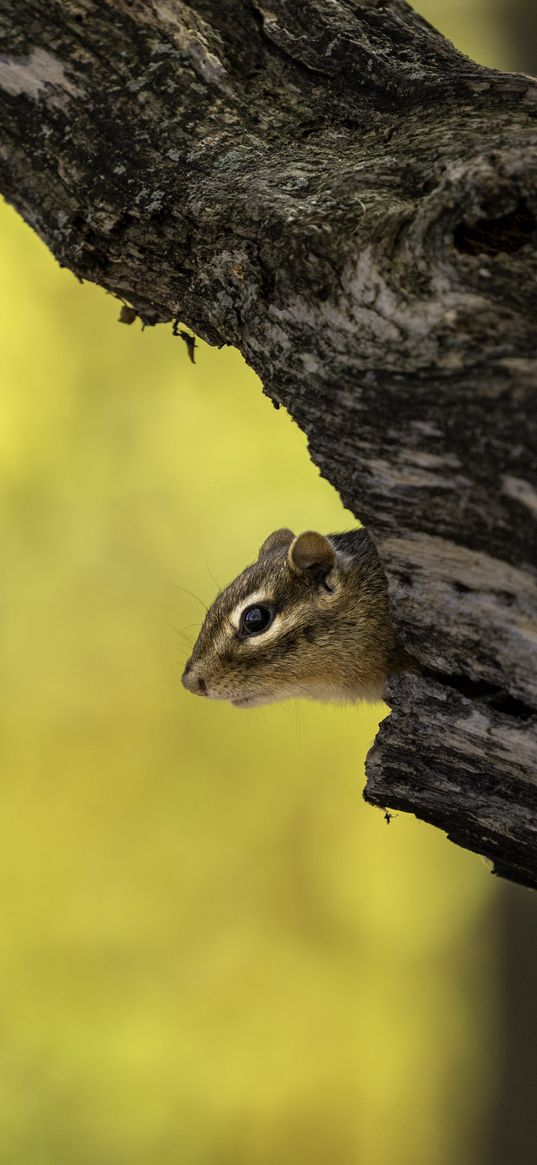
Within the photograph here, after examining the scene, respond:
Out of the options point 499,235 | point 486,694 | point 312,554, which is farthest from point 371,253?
point 312,554

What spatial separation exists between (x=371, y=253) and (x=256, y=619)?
112 cm

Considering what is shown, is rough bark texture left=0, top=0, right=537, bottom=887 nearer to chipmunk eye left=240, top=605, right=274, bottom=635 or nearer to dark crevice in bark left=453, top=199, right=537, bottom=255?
dark crevice in bark left=453, top=199, right=537, bottom=255

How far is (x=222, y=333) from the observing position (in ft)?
7.13

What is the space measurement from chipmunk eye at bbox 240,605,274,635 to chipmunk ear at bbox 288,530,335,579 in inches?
5.2

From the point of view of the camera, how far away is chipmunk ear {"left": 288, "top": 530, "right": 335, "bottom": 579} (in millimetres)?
2611

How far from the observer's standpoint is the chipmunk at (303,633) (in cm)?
265

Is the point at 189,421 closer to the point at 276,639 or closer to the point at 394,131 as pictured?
the point at 276,639

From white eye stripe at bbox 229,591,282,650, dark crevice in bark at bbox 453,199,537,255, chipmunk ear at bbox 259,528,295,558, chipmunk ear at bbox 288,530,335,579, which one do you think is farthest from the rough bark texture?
chipmunk ear at bbox 259,528,295,558

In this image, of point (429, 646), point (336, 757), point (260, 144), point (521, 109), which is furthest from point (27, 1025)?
point (521, 109)

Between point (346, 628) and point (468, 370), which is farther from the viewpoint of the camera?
point (346, 628)

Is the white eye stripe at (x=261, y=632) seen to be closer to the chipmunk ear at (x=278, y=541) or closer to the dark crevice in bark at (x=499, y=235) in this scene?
the chipmunk ear at (x=278, y=541)

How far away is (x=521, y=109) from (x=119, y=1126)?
13.5 ft

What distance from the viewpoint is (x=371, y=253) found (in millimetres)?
1824

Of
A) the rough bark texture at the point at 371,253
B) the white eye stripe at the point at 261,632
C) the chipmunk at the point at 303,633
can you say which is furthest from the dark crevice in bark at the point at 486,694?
the white eye stripe at the point at 261,632
